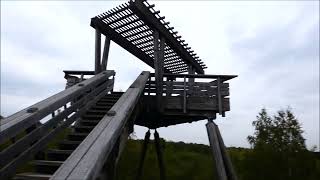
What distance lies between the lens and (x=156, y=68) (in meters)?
11.4

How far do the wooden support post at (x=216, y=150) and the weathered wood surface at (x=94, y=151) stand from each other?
3958 millimetres

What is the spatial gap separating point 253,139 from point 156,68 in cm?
1664

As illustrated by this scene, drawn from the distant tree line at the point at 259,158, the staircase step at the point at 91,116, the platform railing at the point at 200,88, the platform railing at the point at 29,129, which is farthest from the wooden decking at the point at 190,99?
the distant tree line at the point at 259,158

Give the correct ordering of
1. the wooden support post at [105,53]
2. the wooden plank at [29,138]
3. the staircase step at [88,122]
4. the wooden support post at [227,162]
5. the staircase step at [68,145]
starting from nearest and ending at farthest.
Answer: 1. the wooden plank at [29,138]
2. the staircase step at [68,145]
3. the staircase step at [88,122]
4. the wooden support post at [227,162]
5. the wooden support post at [105,53]

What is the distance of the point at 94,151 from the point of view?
13.2 feet

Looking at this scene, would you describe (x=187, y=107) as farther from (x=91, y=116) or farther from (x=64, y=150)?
(x=64, y=150)

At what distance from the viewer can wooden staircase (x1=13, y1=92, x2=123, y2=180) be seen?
5562mm

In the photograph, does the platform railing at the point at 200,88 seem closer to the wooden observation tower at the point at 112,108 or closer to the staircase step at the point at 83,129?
the wooden observation tower at the point at 112,108

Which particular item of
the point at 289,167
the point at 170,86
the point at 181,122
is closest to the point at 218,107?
the point at 170,86

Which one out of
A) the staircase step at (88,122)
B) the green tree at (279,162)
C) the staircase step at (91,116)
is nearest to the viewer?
the staircase step at (88,122)

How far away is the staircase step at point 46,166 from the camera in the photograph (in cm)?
569

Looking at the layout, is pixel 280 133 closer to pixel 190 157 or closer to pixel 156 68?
pixel 190 157

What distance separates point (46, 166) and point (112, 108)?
4.23 feet

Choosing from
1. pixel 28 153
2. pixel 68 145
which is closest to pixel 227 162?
pixel 68 145
